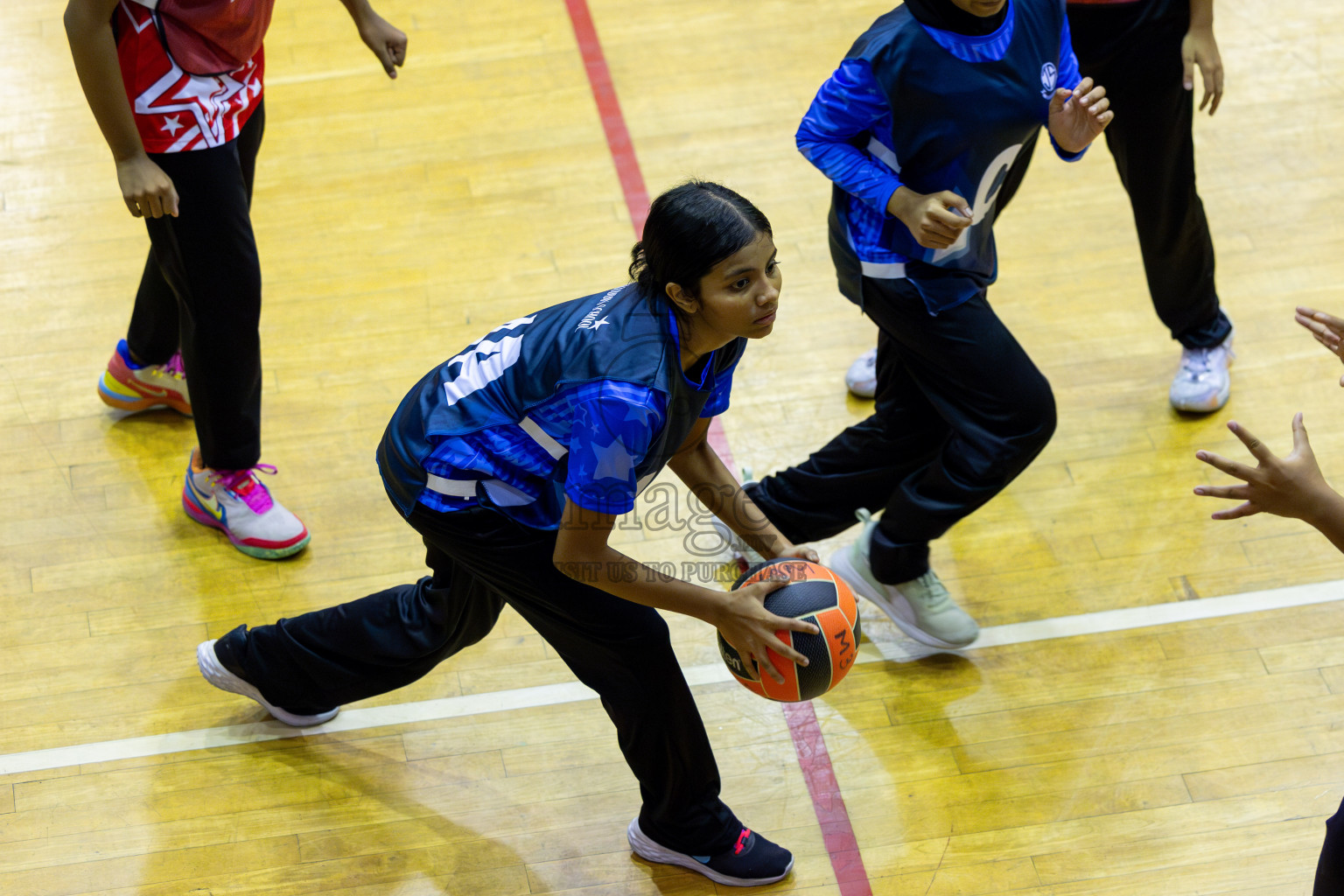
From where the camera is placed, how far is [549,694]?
10.9 feet

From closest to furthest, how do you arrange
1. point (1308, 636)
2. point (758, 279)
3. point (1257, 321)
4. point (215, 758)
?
point (758, 279) → point (215, 758) → point (1308, 636) → point (1257, 321)

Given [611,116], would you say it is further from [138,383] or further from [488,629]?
[488,629]

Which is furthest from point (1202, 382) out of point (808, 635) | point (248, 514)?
point (248, 514)

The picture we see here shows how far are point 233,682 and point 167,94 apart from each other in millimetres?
1487

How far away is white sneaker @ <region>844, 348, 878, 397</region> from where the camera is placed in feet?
13.4

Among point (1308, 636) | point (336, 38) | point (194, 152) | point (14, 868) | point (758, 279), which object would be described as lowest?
point (14, 868)

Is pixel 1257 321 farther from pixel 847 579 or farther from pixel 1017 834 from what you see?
pixel 1017 834

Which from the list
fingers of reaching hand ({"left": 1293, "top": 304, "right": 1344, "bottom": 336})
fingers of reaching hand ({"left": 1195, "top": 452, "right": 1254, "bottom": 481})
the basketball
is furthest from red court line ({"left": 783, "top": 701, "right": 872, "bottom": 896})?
fingers of reaching hand ({"left": 1293, "top": 304, "right": 1344, "bottom": 336})

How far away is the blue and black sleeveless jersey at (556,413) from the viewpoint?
2.19 metres

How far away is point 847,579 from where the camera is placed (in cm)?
349

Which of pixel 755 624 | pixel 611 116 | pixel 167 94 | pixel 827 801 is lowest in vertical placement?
pixel 827 801

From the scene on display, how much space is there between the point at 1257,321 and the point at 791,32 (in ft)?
8.44

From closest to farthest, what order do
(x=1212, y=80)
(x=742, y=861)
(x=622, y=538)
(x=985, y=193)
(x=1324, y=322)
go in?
1. (x=1324, y=322)
2. (x=742, y=861)
3. (x=985, y=193)
4. (x=1212, y=80)
5. (x=622, y=538)

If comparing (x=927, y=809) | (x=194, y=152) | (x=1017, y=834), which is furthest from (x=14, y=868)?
(x=1017, y=834)
